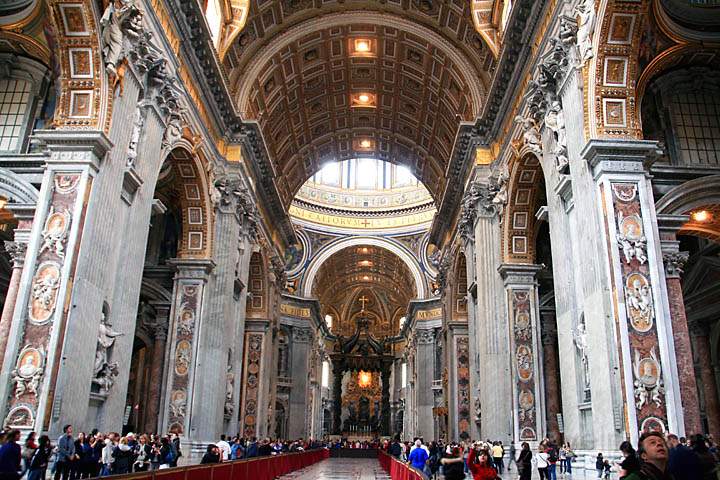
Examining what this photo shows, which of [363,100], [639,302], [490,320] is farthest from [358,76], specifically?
[639,302]

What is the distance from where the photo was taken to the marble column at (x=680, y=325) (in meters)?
10.5

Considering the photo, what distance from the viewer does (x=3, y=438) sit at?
7.16m

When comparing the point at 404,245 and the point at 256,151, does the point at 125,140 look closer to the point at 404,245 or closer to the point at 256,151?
the point at 256,151

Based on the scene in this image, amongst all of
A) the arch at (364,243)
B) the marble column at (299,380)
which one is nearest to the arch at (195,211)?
the marble column at (299,380)

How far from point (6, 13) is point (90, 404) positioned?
8074 millimetres

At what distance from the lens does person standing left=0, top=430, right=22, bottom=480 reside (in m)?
6.71

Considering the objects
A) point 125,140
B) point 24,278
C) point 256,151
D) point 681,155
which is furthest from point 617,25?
point 256,151

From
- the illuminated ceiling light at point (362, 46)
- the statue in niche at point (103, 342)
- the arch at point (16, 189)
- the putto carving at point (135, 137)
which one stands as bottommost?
the statue in niche at point (103, 342)

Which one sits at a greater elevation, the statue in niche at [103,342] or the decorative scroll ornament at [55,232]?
the decorative scroll ornament at [55,232]

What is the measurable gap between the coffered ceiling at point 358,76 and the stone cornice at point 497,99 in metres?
1.26

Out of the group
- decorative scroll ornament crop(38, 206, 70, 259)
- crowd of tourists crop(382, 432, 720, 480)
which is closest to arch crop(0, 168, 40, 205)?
decorative scroll ornament crop(38, 206, 70, 259)

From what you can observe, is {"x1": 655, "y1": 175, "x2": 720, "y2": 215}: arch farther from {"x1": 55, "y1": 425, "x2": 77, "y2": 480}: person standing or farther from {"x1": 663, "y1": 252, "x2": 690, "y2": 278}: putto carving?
{"x1": 55, "y1": 425, "x2": 77, "y2": 480}: person standing

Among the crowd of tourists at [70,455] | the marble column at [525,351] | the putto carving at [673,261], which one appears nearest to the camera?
the crowd of tourists at [70,455]

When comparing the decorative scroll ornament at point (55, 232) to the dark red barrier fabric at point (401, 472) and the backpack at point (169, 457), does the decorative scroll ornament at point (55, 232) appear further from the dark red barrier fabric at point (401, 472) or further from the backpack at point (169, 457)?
the dark red barrier fabric at point (401, 472)
